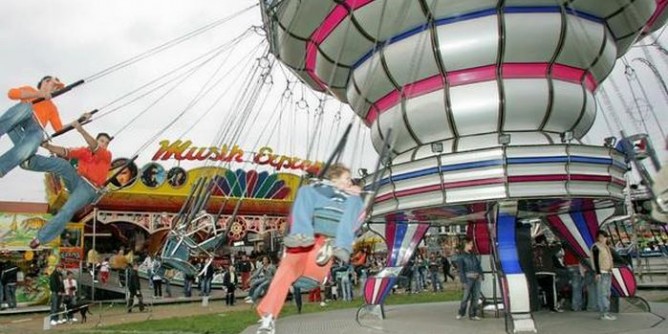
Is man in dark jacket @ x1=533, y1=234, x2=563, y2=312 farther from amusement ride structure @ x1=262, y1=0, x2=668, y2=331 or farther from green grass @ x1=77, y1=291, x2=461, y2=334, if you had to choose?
green grass @ x1=77, y1=291, x2=461, y2=334

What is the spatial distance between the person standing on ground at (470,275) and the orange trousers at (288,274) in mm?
7016

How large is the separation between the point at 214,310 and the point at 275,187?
14.8m

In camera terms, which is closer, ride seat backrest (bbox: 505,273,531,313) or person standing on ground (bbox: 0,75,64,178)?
person standing on ground (bbox: 0,75,64,178)

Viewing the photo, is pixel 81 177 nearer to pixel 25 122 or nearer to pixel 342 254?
pixel 25 122

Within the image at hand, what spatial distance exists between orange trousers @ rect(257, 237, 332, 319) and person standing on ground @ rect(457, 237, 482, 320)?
23.0 ft

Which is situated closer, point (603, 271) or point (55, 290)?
point (603, 271)

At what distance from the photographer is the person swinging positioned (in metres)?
4.88

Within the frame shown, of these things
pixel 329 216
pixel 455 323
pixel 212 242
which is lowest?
pixel 455 323

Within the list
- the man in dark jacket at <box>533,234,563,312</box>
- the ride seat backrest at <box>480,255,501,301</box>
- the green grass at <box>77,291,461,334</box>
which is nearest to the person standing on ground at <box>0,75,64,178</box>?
the green grass at <box>77,291,461,334</box>

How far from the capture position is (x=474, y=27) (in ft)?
31.1

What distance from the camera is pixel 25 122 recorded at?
22.7 feet

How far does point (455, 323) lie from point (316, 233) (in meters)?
7.12

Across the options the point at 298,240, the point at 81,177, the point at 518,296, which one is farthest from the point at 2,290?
the point at 298,240

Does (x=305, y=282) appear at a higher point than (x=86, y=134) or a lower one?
lower
